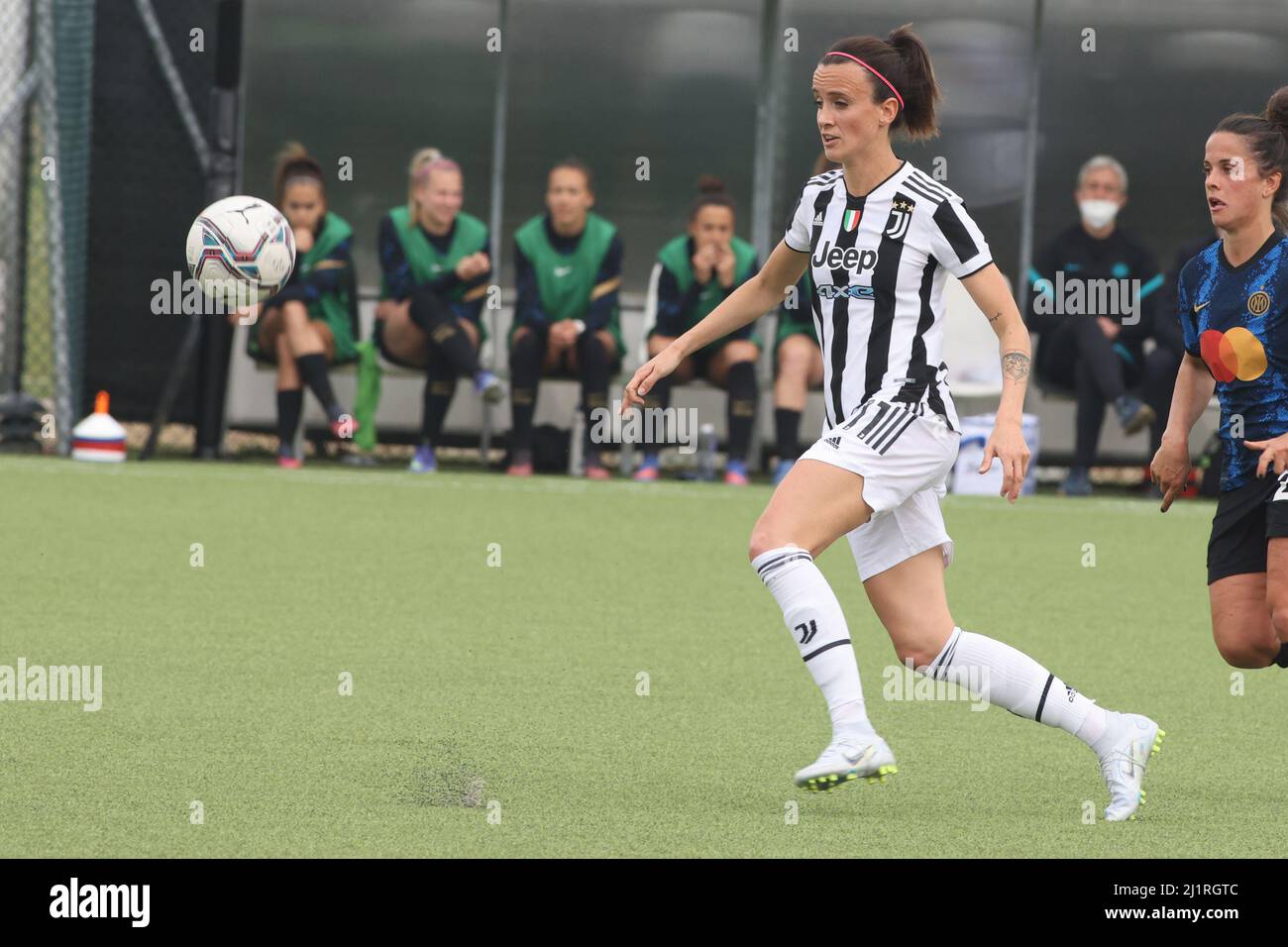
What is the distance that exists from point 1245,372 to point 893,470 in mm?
956

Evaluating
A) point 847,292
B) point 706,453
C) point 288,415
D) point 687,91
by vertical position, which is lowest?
point 706,453

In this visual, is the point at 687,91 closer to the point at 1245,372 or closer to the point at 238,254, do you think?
the point at 238,254

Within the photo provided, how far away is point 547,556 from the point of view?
30.3 ft

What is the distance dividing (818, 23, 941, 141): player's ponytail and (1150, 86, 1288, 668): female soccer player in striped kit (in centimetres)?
66

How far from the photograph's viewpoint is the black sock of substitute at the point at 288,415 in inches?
516

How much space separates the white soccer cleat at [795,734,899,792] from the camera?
4.39m

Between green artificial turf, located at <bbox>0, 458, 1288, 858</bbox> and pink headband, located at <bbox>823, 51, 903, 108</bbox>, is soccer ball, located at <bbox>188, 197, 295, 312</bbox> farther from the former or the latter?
pink headband, located at <bbox>823, 51, 903, 108</bbox>

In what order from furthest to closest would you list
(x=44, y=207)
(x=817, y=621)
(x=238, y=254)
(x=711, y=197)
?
(x=44, y=207), (x=711, y=197), (x=238, y=254), (x=817, y=621)

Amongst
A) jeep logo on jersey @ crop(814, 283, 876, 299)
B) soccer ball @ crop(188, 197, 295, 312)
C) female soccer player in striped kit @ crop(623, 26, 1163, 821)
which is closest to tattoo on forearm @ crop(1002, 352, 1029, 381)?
female soccer player in striped kit @ crop(623, 26, 1163, 821)

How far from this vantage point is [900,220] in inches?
185

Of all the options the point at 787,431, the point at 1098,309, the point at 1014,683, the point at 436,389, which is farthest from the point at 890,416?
the point at 1098,309

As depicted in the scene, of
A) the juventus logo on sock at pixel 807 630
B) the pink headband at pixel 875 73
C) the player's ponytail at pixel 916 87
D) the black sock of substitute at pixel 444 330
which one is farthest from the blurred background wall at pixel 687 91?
the juventus logo on sock at pixel 807 630

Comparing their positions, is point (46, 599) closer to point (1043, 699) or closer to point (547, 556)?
point (547, 556)
